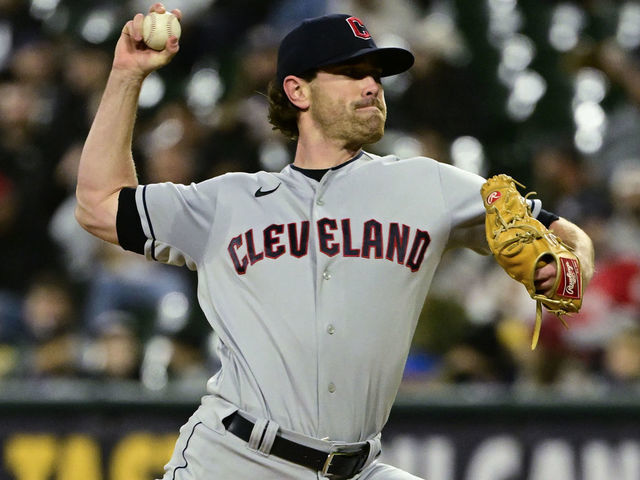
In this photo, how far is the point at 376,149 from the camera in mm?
8008

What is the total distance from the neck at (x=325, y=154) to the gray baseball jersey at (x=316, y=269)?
0.06 metres

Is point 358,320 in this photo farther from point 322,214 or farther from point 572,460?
point 572,460

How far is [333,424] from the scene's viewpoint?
332 centimetres

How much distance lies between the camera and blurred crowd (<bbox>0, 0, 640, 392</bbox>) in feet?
22.0

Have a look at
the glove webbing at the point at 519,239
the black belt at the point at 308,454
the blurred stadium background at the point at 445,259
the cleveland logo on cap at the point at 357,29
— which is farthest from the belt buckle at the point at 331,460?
the blurred stadium background at the point at 445,259

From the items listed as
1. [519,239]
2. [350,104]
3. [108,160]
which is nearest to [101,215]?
[108,160]

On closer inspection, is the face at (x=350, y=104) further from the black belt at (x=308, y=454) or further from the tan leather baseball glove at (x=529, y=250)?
the black belt at (x=308, y=454)

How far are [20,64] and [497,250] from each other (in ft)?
22.2

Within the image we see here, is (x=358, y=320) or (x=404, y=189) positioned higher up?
(x=404, y=189)

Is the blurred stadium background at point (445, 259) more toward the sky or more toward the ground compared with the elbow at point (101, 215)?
more toward the ground

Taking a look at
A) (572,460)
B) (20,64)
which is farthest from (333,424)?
(20,64)

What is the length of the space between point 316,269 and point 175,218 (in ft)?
1.48

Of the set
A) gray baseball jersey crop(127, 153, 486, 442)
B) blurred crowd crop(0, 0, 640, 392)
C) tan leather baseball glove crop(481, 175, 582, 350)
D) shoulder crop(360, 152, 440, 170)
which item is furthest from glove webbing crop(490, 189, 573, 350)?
blurred crowd crop(0, 0, 640, 392)

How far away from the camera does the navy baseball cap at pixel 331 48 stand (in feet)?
11.6
